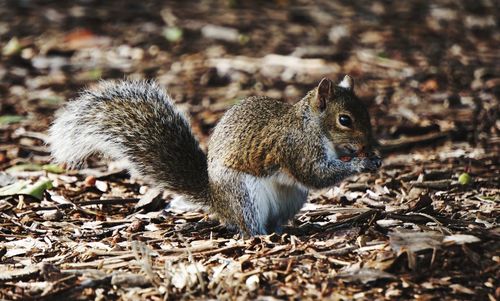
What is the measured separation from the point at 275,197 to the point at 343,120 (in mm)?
502

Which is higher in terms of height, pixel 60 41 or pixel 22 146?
pixel 60 41

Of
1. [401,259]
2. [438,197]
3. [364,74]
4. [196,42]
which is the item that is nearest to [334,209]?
[438,197]

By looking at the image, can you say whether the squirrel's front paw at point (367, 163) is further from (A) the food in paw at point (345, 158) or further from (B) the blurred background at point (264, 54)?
(B) the blurred background at point (264, 54)

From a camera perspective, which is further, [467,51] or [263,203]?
[467,51]

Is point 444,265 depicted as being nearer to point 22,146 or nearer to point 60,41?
point 22,146

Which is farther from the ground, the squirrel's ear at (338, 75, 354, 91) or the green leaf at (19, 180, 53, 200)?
the squirrel's ear at (338, 75, 354, 91)

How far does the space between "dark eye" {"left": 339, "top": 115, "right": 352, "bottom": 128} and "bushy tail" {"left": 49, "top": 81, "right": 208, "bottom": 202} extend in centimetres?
75

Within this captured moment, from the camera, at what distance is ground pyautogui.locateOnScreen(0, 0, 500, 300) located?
9.98ft

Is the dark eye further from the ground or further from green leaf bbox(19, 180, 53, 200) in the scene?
green leaf bbox(19, 180, 53, 200)

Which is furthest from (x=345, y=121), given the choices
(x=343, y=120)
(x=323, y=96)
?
(x=323, y=96)

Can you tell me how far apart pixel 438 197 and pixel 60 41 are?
4.41 meters

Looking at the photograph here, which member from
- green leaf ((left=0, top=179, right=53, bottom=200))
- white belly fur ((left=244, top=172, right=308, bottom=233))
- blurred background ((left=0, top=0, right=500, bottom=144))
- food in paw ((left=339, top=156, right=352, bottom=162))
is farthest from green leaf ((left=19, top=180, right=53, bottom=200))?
food in paw ((left=339, top=156, right=352, bottom=162))

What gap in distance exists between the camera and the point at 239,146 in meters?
3.85

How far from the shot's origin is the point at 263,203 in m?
3.82
